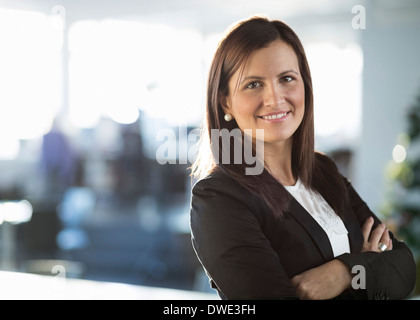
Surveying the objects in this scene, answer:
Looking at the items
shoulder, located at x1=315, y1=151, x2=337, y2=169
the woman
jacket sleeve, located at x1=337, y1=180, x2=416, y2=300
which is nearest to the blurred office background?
shoulder, located at x1=315, y1=151, x2=337, y2=169

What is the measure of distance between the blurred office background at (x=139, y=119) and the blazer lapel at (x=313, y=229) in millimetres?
753

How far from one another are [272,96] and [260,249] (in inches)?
12.0

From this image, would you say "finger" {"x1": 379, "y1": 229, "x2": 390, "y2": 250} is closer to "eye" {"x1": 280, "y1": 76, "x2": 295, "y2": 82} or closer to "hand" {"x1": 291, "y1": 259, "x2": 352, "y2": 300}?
"hand" {"x1": 291, "y1": 259, "x2": 352, "y2": 300}

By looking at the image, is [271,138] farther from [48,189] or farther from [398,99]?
[48,189]

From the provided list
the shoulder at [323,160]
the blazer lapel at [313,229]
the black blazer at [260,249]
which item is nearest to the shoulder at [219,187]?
the black blazer at [260,249]

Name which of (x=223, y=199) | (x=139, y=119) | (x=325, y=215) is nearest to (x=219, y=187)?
(x=223, y=199)

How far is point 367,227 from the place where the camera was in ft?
3.71

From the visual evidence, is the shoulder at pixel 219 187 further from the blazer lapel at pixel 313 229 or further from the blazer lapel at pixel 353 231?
the blazer lapel at pixel 353 231

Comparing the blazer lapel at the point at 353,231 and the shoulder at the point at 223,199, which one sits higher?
the shoulder at the point at 223,199

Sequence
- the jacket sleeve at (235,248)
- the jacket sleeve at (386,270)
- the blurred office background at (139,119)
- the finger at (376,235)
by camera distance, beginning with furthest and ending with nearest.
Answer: the blurred office background at (139,119), the finger at (376,235), the jacket sleeve at (386,270), the jacket sleeve at (235,248)

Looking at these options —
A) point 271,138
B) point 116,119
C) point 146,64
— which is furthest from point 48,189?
point 271,138

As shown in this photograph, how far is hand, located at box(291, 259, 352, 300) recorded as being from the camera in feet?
3.08

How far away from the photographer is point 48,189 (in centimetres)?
616

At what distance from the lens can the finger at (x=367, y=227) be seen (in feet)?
3.67
